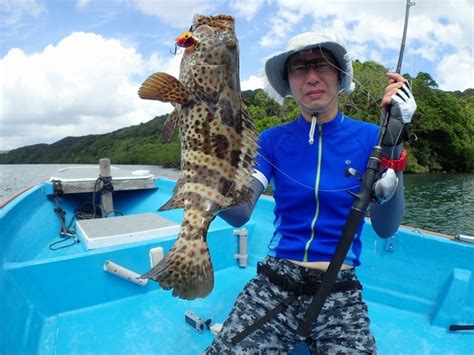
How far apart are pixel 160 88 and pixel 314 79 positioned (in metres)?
1.30

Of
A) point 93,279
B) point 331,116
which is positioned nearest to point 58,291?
point 93,279

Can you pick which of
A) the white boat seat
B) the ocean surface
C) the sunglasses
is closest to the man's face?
the sunglasses

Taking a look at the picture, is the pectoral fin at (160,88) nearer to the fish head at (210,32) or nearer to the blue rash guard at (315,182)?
the fish head at (210,32)

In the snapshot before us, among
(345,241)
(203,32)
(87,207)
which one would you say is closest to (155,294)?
(345,241)

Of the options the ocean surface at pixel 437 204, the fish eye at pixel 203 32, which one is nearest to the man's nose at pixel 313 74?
the fish eye at pixel 203 32

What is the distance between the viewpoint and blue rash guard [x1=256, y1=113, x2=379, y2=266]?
2.79 meters

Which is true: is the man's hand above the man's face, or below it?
below

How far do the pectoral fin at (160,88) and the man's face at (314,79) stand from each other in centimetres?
115

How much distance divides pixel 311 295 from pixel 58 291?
305cm

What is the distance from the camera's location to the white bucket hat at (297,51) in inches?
104

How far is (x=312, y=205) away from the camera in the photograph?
2.84 m

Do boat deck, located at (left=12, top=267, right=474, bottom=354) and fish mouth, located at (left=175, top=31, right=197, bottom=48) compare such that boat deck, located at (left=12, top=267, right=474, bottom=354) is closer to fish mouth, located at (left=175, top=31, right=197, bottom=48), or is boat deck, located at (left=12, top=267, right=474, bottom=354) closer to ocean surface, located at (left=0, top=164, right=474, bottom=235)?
fish mouth, located at (left=175, top=31, right=197, bottom=48)

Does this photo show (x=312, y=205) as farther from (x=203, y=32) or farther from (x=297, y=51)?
(x=203, y=32)

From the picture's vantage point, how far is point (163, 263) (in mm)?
2041
